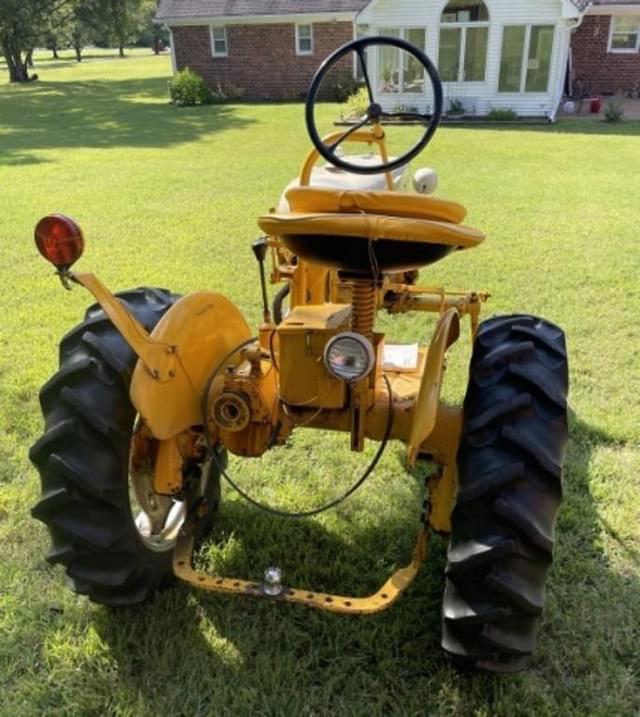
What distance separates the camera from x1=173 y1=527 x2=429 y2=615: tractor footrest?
2232 millimetres

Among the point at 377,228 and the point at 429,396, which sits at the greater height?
the point at 377,228

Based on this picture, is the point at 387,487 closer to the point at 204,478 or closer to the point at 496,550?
the point at 204,478

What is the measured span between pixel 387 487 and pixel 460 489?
1.29 metres

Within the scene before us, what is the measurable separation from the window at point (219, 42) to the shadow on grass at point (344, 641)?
23.2 metres

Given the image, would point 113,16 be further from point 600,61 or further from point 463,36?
point 600,61

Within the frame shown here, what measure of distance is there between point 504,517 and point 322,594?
27.9 inches

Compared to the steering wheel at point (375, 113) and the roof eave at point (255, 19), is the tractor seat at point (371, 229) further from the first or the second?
the roof eave at point (255, 19)

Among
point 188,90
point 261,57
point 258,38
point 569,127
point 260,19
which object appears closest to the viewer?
point 569,127

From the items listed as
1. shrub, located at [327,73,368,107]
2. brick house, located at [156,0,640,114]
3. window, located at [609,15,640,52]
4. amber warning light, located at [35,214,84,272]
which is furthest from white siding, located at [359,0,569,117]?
amber warning light, located at [35,214,84,272]

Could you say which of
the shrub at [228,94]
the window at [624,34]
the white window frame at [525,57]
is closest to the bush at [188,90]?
the shrub at [228,94]

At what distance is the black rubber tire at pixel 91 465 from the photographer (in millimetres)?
2209

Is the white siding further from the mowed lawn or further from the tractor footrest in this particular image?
the tractor footrest

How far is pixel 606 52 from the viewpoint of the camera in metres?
21.0

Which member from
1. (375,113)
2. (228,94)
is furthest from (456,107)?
(375,113)
